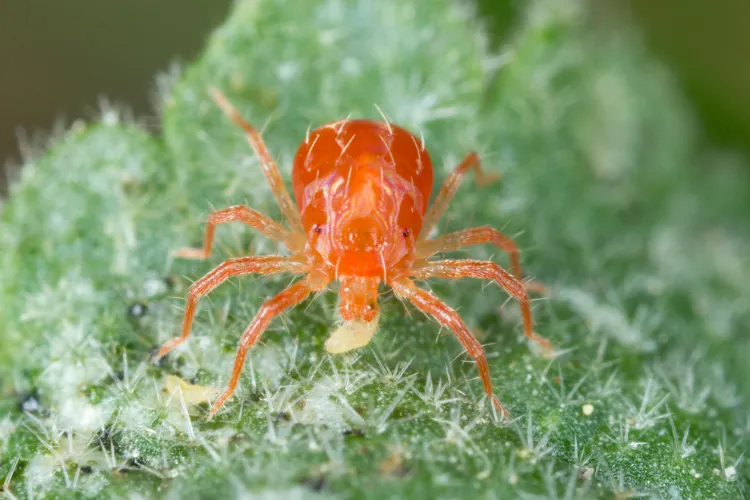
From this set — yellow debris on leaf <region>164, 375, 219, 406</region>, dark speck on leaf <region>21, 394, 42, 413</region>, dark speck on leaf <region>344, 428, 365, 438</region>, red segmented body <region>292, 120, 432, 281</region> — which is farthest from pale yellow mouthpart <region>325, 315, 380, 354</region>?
dark speck on leaf <region>21, 394, 42, 413</region>

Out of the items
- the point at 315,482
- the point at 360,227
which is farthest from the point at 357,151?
the point at 315,482

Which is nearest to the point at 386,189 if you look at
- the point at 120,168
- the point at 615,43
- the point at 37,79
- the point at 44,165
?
the point at 120,168

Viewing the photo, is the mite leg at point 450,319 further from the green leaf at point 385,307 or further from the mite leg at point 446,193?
the mite leg at point 446,193

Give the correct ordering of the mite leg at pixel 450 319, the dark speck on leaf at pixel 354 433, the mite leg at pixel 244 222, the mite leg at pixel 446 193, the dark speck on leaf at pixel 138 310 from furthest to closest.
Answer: the mite leg at pixel 446 193 < the mite leg at pixel 244 222 < the dark speck on leaf at pixel 138 310 < the mite leg at pixel 450 319 < the dark speck on leaf at pixel 354 433

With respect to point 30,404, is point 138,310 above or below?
above

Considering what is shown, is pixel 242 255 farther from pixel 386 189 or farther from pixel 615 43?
pixel 615 43

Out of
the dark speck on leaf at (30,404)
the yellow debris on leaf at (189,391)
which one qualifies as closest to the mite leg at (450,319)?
the yellow debris on leaf at (189,391)

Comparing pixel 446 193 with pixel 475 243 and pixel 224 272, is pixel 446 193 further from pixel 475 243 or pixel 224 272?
pixel 224 272

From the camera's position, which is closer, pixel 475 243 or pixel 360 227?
pixel 360 227
